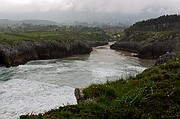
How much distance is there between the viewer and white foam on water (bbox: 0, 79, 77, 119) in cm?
2084

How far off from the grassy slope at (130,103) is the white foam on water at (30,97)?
7.38 metres

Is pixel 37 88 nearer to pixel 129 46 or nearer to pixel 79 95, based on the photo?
pixel 79 95

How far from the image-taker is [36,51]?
62.3 m

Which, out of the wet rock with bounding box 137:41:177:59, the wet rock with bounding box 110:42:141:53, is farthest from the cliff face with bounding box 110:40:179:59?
the wet rock with bounding box 110:42:141:53

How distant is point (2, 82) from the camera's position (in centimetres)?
3288

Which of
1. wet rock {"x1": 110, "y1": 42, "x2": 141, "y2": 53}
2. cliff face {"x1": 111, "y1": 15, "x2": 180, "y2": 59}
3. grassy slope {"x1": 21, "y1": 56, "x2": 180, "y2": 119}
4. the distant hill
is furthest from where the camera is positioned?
the distant hill

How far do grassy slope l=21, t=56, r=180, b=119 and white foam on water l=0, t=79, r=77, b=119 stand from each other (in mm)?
7383

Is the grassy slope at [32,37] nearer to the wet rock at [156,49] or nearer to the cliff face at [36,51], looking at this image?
the cliff face at [36,51]

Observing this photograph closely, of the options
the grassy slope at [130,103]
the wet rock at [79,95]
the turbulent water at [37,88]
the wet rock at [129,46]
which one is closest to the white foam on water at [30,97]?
the turbulent water at [37,88]

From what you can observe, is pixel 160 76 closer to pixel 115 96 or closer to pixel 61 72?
pixel 115 96

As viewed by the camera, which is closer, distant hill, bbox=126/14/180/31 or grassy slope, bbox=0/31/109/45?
grassy slope, bbox=0/31/109/45

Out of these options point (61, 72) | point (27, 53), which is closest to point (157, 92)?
point (61, 72)

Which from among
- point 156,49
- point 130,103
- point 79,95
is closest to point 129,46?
point 156,49

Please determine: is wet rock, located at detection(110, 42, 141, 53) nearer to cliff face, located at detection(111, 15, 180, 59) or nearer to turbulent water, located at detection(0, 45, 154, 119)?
cliff face, located at detection(111, 15, 180, 59)
